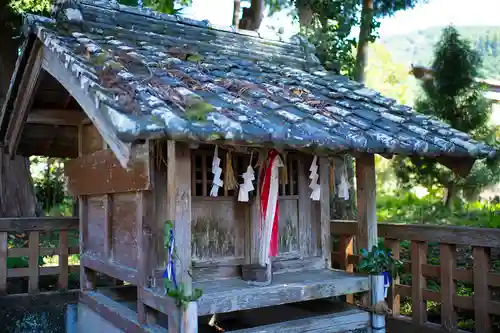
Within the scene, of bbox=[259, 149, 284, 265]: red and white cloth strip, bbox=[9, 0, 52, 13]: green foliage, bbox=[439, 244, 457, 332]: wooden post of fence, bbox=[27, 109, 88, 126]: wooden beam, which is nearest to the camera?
bbox=[259, 149, 284, 265]: red and white cloth strip

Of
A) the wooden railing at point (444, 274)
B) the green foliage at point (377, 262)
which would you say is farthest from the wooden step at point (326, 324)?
the wooden railing at point (444, 274)

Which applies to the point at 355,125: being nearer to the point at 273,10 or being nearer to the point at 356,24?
the point at 356,24

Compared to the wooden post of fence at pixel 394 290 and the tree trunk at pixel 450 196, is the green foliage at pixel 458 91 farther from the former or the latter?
the wooden post of fence at pixel 394 290

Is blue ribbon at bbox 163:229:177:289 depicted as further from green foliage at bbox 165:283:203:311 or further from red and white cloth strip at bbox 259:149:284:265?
red and white cloth strip at bbox 259:149:284:265

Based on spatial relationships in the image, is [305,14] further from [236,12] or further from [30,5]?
[30,5]

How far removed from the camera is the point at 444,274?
18.5 ft

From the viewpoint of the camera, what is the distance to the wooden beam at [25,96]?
566 centimetres

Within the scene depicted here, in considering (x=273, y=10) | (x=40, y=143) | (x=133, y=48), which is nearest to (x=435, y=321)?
(x=133, y=48)

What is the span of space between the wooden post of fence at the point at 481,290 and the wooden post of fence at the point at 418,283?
30.0 inches

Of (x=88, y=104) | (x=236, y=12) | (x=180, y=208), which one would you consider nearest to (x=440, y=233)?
(x=180, y=208)

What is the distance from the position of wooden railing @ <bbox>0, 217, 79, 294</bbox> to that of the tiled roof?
2.87 m

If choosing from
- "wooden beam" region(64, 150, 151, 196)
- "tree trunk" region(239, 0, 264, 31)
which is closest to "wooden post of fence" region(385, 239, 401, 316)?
"wooden beam" region(64, 150, 151, 196)

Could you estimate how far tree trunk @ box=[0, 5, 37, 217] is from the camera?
10.7 m

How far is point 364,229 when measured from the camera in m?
5.63
